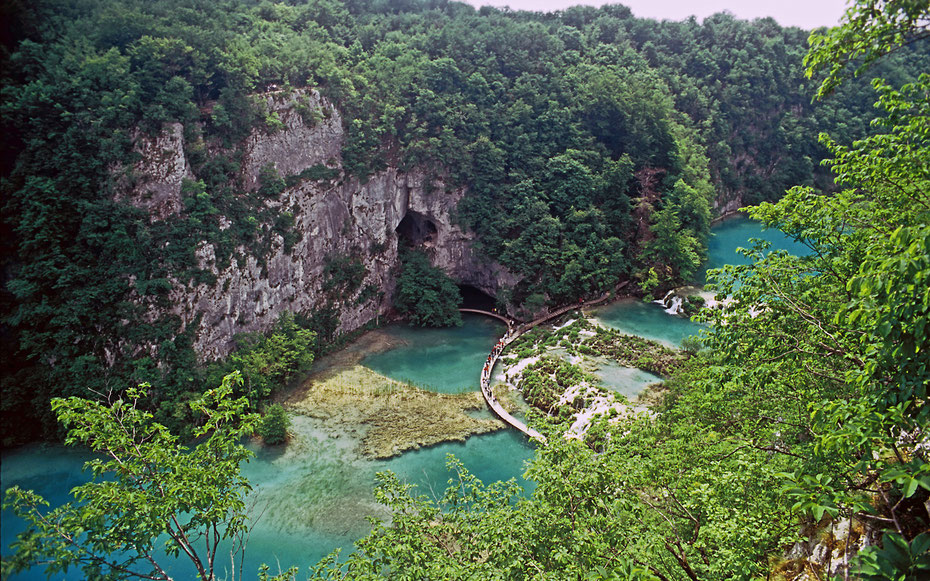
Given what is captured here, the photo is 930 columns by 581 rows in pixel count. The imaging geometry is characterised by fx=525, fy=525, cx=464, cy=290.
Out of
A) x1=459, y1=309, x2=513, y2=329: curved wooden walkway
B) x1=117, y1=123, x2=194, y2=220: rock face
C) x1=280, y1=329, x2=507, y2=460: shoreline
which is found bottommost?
x1=280, y1=329, x2=507, y2=460: shoreline

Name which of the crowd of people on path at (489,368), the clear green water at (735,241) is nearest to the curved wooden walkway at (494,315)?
the crowd of people on path at (489,368)

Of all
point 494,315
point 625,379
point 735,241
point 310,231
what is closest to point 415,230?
point 494,315

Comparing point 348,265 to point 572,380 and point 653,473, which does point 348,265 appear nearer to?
point 572,380

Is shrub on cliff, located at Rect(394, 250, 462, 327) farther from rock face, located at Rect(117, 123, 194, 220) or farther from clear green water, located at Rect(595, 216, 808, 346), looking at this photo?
rock face, located at Rect(117, 123, 194, 220)

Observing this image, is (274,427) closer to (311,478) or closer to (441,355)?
(311,478)

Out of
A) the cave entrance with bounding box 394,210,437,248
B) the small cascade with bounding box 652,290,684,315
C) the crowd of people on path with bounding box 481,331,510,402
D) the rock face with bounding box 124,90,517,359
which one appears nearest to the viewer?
the rock face with bounding box 124,90,517,359

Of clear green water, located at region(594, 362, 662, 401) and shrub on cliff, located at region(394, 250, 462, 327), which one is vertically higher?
shrub on cliff, located at region(394, 250, 462, 327)

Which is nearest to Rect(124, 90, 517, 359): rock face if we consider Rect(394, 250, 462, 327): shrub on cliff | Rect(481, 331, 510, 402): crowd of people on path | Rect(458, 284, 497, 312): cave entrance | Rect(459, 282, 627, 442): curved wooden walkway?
Rect(458, 284, 497, 312): cave entrance
